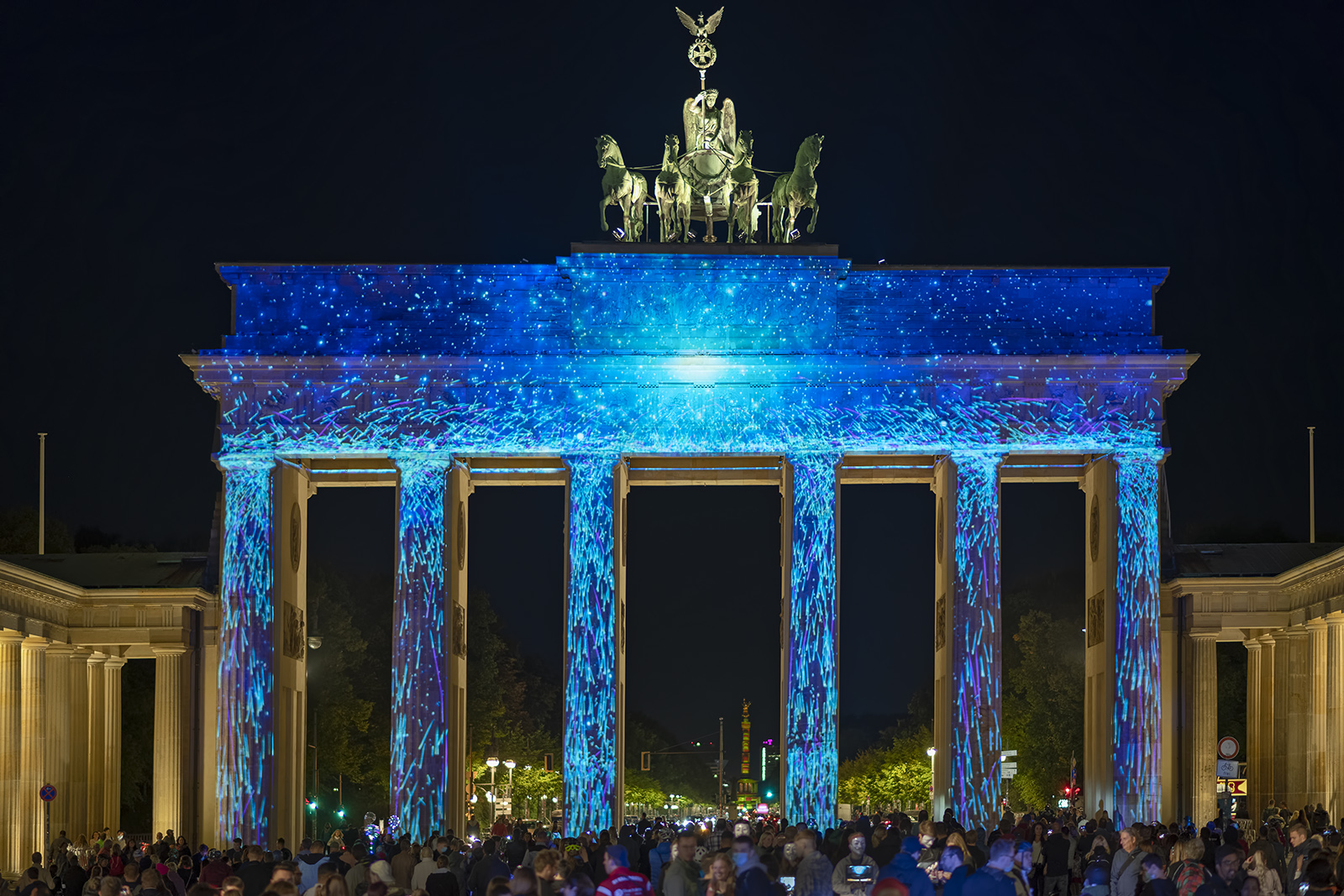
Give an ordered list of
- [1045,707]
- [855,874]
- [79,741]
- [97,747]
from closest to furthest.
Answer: [855,874] → [79,741] → [97,747] → [1045,707]

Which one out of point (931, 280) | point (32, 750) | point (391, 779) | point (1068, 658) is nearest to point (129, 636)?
point (32, 750)

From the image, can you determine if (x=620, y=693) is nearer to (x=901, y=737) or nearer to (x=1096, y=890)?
(x=1096, y=890)

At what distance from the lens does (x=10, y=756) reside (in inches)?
1971

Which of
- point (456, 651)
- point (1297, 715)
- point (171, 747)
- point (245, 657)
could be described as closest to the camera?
point (245, 657)

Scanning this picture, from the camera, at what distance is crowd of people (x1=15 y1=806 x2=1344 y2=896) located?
60.9 feet

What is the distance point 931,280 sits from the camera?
177 feet

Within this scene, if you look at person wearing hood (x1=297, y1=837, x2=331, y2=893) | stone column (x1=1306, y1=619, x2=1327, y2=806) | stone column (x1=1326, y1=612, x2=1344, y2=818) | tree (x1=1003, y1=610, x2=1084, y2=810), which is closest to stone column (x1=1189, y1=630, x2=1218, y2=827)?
stone column (x1=1306, y1=619, x2=1327, y2=806)

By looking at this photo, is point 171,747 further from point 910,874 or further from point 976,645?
point 910,874

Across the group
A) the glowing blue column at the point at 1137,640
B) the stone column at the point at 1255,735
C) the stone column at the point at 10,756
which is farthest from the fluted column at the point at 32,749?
the stone column at the point at 1255,735

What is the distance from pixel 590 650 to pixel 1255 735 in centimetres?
2101

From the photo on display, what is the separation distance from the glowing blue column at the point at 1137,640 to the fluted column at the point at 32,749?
29.4 metres

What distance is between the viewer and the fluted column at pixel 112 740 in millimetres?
59250

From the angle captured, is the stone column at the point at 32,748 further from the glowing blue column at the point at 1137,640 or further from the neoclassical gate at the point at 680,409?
the glowing blue column at the point at 1137,640

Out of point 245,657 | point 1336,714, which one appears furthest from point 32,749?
point 1336,714
